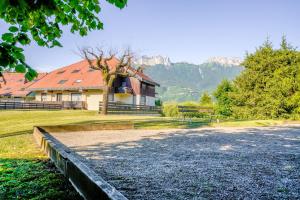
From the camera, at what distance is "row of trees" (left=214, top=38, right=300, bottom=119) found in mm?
20766

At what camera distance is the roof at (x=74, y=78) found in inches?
1415

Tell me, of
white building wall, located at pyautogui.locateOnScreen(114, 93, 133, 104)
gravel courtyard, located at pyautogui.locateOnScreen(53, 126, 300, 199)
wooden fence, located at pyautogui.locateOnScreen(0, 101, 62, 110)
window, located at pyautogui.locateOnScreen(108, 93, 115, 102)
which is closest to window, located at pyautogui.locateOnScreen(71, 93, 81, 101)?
wooden fence, located at pyautogui.locateOnScreen(0, 101, 62, 110)

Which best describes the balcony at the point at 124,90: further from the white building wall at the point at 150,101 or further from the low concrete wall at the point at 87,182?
the low concrete wall at the point at 87,182

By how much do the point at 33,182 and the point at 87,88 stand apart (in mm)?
32046

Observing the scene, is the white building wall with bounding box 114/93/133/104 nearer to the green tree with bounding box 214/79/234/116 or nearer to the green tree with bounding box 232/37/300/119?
the green tree with bounding box 214/79/234/116

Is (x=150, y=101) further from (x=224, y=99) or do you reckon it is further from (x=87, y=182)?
(x=87, y=182)

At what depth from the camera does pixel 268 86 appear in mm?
22109

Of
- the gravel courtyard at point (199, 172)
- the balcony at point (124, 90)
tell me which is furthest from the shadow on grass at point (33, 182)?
the balcony at point (124, 90)

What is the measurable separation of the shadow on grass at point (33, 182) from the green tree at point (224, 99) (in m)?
22.0

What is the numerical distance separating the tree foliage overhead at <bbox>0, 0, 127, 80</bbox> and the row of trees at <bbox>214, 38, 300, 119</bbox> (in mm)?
19990

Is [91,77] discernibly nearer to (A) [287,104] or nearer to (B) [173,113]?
(B) [173,113]

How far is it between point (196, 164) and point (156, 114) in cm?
2916

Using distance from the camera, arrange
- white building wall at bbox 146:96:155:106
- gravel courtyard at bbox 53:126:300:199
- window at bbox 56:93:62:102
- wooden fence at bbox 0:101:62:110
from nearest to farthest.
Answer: gravel courtyard at bbox 53:126:300:199 < wooden fence at bbox 0:101:62:110 < window at bbox 56:93:62:102 < white building wall at bbox 146:96:155:106

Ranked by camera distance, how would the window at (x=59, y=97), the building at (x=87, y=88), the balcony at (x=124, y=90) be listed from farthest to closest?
the window at (x=59, y=97) < the balcony at (x=124, y=90) < the building at (x=87, y=88)
